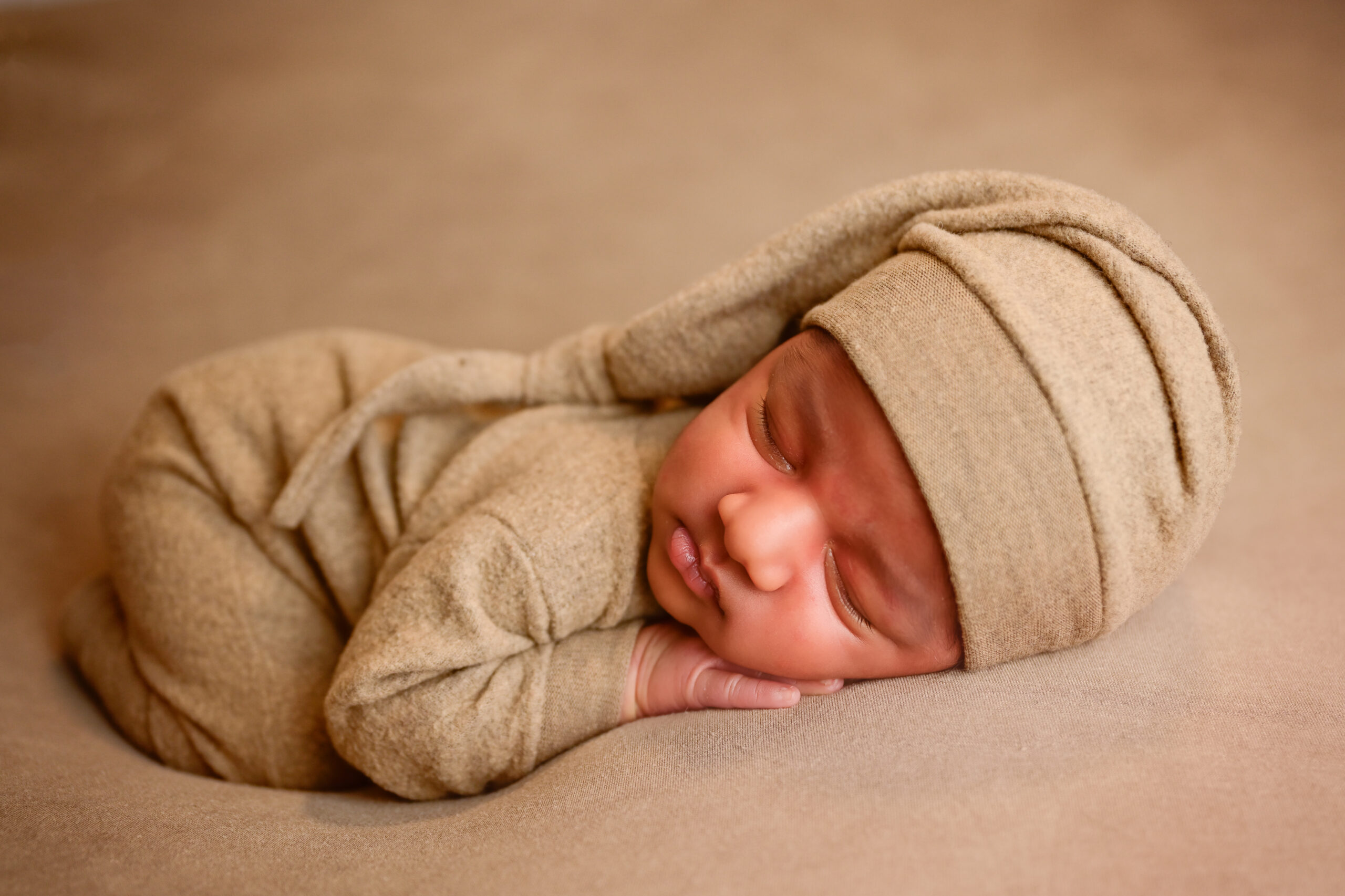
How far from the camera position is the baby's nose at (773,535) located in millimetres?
984

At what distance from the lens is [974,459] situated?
0.93 m

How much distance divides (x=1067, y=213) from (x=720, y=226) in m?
1.01

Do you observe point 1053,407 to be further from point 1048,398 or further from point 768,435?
point 768,435

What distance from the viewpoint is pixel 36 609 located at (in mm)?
1572

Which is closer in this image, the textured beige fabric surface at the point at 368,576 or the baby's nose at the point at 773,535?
the baby's nose at the point at 773,535

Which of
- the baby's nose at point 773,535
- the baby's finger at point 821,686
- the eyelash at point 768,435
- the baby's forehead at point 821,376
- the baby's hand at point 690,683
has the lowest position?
the baby's hand at point 690,683

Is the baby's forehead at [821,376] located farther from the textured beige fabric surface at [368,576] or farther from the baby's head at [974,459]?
the textured beige fabric surface at [368,576]

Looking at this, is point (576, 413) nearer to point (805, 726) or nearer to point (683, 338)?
point (683, 338)

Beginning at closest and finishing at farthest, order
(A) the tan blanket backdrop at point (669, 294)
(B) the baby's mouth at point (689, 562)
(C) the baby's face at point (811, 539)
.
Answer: (A) the tan blanket backdrop at point (669, 294) → (C) the baby's face at point (811, 539) → (B) the baby's mouth at point (689, 562)

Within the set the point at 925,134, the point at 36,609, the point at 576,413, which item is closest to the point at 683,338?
the point at 576,413

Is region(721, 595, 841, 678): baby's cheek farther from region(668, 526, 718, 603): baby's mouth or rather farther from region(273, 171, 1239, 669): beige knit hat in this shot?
region(273, 171, 1239, 669): beige knit hat

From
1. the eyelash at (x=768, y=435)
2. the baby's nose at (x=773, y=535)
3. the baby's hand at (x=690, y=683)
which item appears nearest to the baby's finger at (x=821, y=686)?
the baby's hand at (x=690, y=683)

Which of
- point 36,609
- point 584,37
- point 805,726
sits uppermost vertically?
point 584,37

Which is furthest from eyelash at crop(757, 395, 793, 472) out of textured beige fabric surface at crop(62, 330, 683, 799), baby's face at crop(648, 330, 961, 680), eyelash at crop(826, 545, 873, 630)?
textured beige fabric surface at crop(62, 330, 683, 799)
